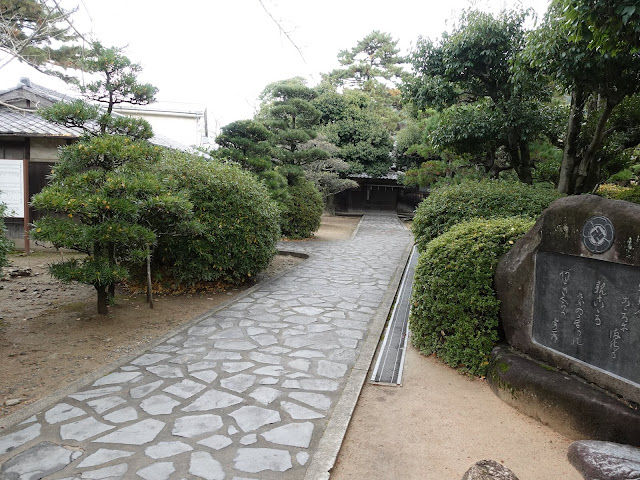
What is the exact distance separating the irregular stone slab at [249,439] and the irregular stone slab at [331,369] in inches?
55.6

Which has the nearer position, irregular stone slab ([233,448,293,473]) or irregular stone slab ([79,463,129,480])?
irregular stone slab ([79,463,129,480])

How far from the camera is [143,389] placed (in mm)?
4391

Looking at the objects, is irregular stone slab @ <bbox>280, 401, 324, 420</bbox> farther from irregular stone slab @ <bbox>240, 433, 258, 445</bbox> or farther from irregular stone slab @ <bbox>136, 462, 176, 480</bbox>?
irregular stone slab @ <bbox>136, 462, 176, 480</bbox>

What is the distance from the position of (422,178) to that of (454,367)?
669 inches

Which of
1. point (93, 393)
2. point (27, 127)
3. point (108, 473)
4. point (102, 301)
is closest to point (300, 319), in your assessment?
point (102, 301)

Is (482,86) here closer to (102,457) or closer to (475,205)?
(475,205)

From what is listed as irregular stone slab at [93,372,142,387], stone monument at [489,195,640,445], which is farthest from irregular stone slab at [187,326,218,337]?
stone monument at [489,195,640,445]

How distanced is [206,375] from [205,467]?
1681mm

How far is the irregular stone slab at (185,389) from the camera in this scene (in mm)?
4301

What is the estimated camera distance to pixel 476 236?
17.1 ft

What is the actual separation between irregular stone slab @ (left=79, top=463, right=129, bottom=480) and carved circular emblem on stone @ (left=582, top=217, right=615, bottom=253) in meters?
4.19

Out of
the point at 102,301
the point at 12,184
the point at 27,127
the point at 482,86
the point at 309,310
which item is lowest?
the point at 309,310

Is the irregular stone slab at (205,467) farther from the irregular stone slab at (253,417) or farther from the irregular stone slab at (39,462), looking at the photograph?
the irregular stone slab at (39,462)

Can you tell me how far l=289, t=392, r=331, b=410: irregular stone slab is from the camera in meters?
4.14
